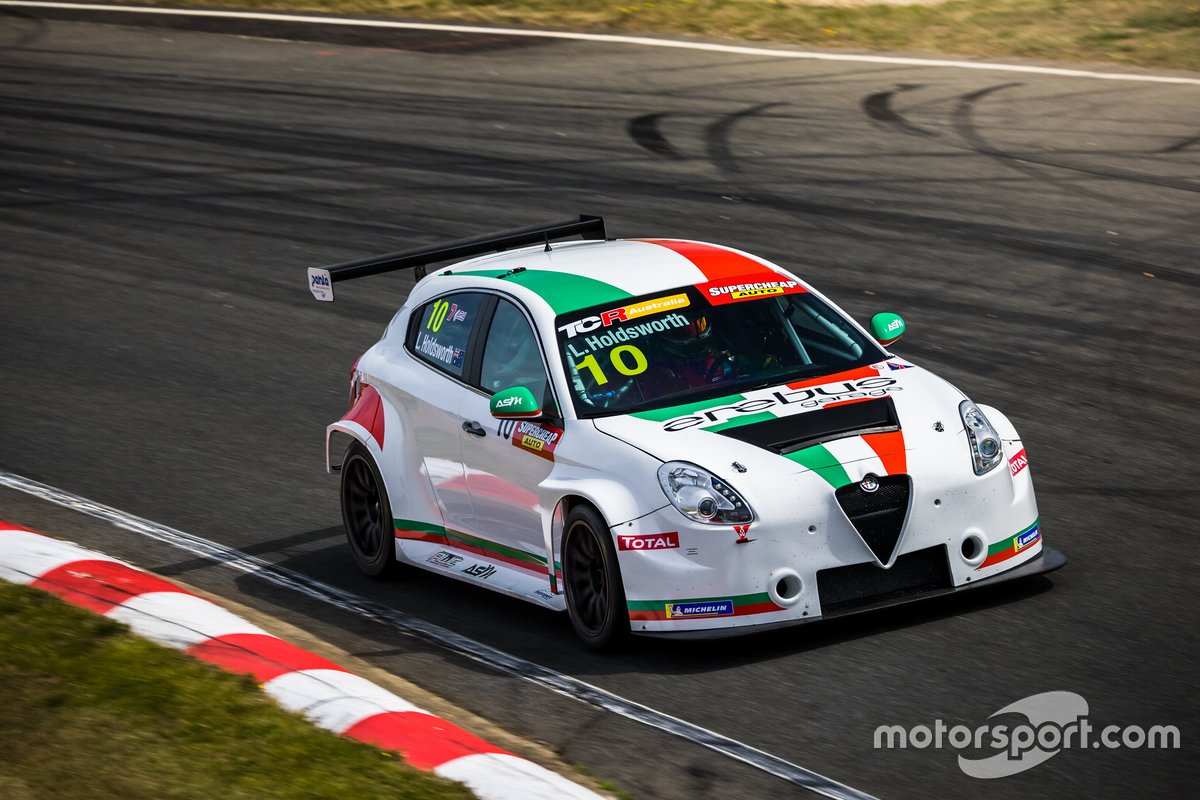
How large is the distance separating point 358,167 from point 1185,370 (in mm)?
9818

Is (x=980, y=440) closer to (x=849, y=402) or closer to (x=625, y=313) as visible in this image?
(x=849, y=402)

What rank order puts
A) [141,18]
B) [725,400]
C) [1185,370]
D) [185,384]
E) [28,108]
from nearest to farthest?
[725,400]
[1185,370]
[185,384]
[28,108]
[141,18]

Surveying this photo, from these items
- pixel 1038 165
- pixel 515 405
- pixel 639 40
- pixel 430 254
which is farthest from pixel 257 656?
pixel 639 40

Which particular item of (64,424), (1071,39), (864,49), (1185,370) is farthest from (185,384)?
(1071,39)

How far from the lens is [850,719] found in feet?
20.0

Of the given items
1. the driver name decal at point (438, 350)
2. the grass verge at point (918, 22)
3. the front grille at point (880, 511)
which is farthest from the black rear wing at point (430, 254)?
the grass verge at point (918, 22)

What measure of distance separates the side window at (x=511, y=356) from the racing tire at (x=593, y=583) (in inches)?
30.9

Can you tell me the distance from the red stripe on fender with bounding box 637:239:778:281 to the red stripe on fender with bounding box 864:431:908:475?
1.41 m

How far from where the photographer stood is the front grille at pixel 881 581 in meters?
6.69

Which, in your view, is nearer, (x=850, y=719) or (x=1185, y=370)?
(x=850, y=719)

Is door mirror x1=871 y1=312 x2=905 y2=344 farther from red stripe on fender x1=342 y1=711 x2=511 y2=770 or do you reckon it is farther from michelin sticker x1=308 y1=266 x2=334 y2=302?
red stripe on fender x1=342 y1=711 x2=511 y2=770

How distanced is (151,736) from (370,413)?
321 cm

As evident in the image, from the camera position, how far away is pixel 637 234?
14.9 meters

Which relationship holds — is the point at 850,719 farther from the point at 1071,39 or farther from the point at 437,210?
the point at 1071,39
